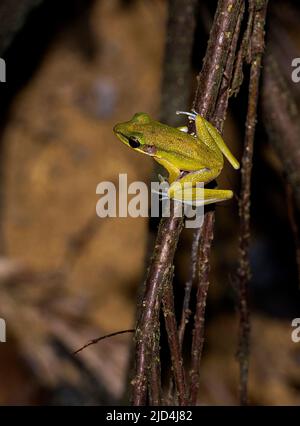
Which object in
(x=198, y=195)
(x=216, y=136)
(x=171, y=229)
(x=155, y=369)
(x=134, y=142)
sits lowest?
(x=155, y=369)

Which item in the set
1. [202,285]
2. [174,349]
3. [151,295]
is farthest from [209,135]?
[174,349]

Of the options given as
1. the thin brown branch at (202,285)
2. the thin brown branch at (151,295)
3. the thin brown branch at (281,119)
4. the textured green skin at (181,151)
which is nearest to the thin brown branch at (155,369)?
the thin brown branch at (151,295)

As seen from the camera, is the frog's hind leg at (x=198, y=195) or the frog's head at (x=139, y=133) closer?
the frog's hind leg at (x=198, y=195)

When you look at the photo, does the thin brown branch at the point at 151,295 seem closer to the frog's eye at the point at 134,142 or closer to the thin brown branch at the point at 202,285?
the thin brown branch at the point at 202,285

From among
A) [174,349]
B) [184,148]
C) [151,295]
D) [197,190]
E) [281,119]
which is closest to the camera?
[151,295]

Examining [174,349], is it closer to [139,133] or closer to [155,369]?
[155,369]

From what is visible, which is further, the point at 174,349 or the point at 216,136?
the point at 216,136

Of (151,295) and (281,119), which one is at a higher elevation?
(281,119)

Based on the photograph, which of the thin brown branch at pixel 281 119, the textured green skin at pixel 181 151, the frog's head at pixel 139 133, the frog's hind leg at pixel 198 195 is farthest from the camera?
the thin brown branch at pixel 281 119

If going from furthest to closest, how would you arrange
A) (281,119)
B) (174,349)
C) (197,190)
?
(281,119)
(197,190)
(174,349)
